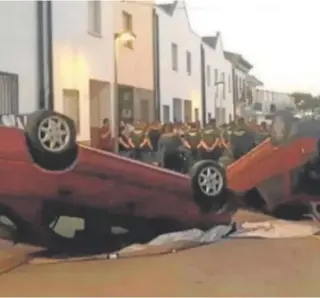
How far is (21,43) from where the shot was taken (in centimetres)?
657

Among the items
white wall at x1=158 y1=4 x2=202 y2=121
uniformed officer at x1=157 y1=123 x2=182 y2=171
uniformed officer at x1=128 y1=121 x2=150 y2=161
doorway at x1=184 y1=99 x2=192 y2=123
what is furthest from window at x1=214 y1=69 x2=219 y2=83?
uniformed officer at x1=128 y1=121 x2=150 y2=161

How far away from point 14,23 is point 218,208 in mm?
2427

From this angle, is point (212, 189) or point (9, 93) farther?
point (212, 189)

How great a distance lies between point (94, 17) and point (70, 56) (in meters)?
0.41

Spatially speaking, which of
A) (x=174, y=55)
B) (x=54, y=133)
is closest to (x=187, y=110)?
(x=174, y=55)

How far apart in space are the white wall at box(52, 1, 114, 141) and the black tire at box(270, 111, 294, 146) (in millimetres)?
1758

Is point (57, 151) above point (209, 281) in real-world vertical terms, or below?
above

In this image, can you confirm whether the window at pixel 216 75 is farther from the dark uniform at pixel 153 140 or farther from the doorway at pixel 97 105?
the doorway at pixel 97 105

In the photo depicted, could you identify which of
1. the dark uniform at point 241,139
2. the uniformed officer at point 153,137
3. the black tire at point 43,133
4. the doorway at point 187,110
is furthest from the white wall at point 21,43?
the dark uniform at point 241,139

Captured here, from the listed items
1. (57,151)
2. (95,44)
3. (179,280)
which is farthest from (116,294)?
(95,44)

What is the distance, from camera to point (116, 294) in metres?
5.45

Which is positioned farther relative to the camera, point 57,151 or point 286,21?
point 286,21

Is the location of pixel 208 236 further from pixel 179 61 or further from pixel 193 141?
pixel 179 61

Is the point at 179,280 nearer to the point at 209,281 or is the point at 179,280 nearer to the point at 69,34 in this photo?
the point at 209,281
